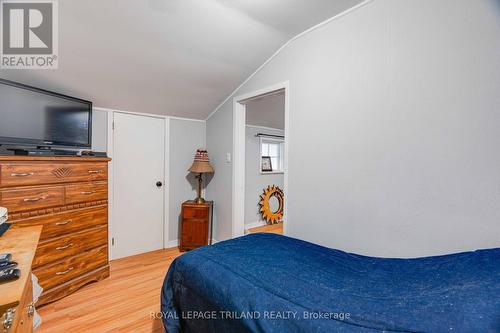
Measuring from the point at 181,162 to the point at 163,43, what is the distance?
1.75 m

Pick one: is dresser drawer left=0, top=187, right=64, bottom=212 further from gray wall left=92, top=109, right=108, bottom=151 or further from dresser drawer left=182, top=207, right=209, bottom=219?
dresser drawer left=182, top=207, right=209, bottom=219

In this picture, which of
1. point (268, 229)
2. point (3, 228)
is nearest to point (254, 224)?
point (268, 229)

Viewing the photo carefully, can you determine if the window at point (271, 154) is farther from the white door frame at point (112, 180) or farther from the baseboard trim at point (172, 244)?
the baseboard trim at point (172, 244)

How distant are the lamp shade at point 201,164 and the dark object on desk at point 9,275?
2.38m

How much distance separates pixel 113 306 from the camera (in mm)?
1996

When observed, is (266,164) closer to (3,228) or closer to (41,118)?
(41,118)

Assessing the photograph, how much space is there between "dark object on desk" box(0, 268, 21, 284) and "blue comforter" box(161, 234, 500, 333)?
73 cm

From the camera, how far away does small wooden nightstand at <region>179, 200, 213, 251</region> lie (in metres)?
3.15

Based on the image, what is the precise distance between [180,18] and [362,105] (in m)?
1.61

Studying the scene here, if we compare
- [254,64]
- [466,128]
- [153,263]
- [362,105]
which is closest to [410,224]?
[466,128]

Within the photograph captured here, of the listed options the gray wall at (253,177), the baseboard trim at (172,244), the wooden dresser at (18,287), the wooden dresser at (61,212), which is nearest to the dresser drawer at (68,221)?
the wooden dresser at (61,212)

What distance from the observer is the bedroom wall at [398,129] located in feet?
4.10

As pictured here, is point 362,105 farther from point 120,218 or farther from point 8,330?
point 120,218

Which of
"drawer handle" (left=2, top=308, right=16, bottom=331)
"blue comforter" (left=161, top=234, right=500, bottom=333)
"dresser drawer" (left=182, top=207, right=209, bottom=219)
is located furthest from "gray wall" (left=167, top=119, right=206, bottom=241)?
"drawer handle" (left=2, top=308, right=16, bottom=331)
